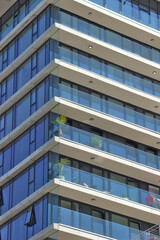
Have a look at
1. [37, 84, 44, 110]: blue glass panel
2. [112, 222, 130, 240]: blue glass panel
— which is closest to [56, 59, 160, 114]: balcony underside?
[37, 84, 44, 110]: blue glass panel

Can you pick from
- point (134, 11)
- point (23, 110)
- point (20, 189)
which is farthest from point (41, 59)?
point (134, 11)

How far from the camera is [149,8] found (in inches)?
2281

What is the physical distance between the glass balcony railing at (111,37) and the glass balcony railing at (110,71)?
4.98ft

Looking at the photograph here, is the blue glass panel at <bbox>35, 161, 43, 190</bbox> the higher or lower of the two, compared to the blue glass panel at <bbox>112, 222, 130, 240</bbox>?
higher

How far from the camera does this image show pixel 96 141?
5047cm

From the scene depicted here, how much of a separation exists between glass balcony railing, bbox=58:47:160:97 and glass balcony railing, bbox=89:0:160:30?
378cm

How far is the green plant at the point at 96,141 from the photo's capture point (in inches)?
1980

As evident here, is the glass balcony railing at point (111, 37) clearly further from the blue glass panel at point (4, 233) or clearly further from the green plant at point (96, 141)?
the blue glass panel at point (4, 233)

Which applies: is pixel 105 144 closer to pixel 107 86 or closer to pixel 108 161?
pixel 108 161

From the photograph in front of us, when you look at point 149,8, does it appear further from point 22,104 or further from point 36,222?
point 36,222

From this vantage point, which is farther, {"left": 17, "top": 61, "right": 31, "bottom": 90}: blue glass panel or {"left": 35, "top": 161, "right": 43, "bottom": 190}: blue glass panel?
{"left": 17, "top": 61, "right": 31, "bottom": 90}: blue glass panel

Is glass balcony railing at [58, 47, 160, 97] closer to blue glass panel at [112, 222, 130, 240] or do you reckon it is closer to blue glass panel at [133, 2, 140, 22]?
blue glass panel at [133, 2, 140, 22]

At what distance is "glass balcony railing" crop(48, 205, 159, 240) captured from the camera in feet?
150

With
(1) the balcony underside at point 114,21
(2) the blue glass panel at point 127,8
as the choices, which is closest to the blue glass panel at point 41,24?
(1) the balcony underside at point 114,21
